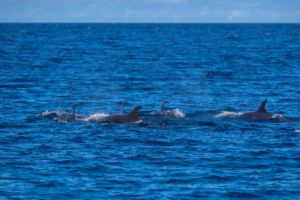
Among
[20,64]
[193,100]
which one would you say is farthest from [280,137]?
[20,64]

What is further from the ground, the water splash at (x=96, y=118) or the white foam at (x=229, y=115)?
the white foam at (x=229, y=115)

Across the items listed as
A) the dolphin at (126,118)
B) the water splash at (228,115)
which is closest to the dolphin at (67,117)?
the dolphin at (126,118)

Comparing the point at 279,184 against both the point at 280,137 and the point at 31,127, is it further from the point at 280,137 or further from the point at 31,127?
the point at 31,127

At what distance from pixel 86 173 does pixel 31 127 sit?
9.42m

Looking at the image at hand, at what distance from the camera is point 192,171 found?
23641mm

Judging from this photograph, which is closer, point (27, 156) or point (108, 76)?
point (27, 156)

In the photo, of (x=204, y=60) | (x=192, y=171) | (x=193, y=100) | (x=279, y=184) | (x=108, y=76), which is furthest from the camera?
(x=204, y=60)

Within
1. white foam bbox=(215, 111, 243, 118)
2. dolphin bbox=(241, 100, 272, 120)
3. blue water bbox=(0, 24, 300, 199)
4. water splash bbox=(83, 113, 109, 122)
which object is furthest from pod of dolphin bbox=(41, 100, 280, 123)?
blue water bbox=(0, 24, 300, 199)

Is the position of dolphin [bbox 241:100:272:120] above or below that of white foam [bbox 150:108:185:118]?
below

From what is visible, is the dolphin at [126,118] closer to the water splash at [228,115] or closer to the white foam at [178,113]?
the white foam at [178,113]

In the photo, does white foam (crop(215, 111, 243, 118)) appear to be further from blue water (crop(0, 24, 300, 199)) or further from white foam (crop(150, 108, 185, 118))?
white foam (crop(150, 108, 185, 118))

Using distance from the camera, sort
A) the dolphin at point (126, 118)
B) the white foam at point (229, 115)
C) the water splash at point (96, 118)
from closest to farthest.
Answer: the dolphin at point (126, 118)
the water splash at point (96, 118)
the white foam at point (229, 115)

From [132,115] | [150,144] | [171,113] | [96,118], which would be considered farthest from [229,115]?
[150,144]

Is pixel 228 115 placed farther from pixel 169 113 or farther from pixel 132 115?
pixel 132 115
